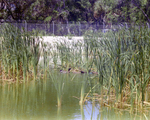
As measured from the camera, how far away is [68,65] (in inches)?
257

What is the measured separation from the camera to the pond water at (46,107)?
118 inches

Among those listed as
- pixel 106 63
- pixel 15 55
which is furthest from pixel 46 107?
pixel 15 55

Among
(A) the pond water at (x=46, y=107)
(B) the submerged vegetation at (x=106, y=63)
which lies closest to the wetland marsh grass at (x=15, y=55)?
(B) the submerged vegetation at (x=106, y=63)

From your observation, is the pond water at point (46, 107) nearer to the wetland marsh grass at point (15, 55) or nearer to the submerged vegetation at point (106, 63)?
A: the submerged vegetation at point (106, 63)

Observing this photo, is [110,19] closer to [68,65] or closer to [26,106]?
[68,65]

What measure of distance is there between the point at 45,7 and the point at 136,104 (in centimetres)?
2629

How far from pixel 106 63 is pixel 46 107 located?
3.55 ft

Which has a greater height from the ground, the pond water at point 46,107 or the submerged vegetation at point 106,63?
the submerged vegetation at point 106,63

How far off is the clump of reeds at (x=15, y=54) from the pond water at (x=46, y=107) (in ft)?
1.82

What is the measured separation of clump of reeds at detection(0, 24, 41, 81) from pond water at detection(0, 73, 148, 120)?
0.56 m

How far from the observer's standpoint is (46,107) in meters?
3.37

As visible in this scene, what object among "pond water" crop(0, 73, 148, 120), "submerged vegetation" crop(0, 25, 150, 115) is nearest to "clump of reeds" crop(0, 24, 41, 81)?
"submerged vegetation" crop(0, 25, 150, 115)

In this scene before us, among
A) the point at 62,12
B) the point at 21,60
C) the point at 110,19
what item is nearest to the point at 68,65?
the point at 21,60

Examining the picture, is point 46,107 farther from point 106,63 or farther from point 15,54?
point 15,54
